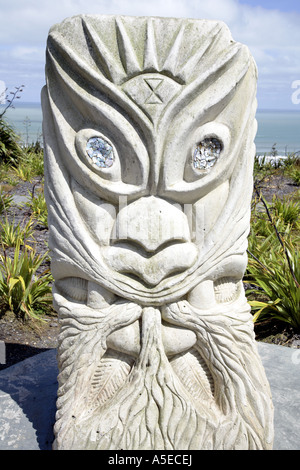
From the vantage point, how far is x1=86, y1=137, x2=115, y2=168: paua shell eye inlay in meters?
→ 2.04

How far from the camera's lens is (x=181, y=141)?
6.63ft

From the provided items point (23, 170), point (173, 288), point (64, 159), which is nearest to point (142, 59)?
point (64, 159)

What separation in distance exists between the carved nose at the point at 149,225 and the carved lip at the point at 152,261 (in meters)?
0.04

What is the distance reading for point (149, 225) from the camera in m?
2.04

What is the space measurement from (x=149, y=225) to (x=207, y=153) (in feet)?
1.33

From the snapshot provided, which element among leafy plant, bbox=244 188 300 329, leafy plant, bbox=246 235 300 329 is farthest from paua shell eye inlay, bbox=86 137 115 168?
leafy plant, bbox=246 235 300 329

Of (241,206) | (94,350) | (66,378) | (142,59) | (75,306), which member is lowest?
(66,378)

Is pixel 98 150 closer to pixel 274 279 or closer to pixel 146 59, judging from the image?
pixel 146 59

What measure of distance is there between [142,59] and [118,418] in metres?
1.52

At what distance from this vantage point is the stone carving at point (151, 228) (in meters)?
2.00

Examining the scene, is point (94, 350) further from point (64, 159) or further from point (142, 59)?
point (142, 59)

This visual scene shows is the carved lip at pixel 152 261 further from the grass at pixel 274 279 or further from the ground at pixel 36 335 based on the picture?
the ground at pixel 36 335

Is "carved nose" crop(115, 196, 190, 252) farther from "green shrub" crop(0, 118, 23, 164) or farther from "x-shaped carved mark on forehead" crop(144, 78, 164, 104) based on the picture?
"green shrub" crop(0, 118, 23, 164)

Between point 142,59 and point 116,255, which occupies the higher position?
point 142,59
